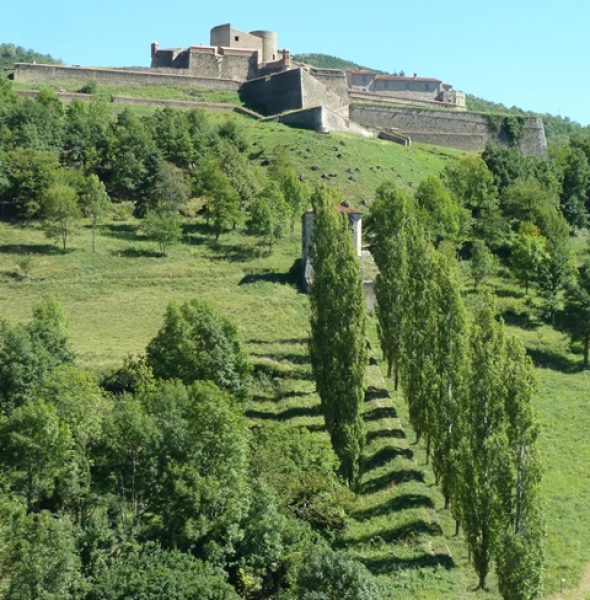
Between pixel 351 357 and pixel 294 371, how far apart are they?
6659 mm

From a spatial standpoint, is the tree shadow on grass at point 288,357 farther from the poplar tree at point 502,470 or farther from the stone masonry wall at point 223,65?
the stone masonry wall at point 223,65

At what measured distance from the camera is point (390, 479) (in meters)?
31.2

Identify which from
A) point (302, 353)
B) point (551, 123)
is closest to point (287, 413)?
point (302, 353)

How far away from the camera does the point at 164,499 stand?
2648 centimetres

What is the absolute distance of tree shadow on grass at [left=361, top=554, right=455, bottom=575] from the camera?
1042 inches

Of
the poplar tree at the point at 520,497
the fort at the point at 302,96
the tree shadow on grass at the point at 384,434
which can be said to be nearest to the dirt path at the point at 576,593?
the poplar tree at the point at 520,497

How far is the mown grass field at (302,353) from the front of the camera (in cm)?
2792

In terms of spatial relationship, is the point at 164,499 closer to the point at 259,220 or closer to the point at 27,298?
the point at 27,298

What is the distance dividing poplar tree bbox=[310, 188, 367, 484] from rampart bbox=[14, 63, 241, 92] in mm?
57814

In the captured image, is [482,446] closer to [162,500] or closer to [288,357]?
[162,500]

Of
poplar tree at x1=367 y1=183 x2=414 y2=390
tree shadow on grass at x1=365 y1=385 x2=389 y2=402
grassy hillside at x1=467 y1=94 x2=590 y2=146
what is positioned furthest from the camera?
grassy hillside at x1=467 y1=94 x2=590 y2=146

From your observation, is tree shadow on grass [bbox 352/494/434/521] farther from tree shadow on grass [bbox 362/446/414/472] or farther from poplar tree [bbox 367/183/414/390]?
poplar tree [bbox 367/183/414/390]

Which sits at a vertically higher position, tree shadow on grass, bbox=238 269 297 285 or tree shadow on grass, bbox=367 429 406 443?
tree shadow on grass, bbox=238 269 297 285

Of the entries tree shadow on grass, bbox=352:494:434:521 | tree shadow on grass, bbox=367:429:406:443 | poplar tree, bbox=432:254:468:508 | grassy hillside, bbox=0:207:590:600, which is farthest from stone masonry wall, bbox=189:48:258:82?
tree shadow on grass, bbox=352:494:434:521
